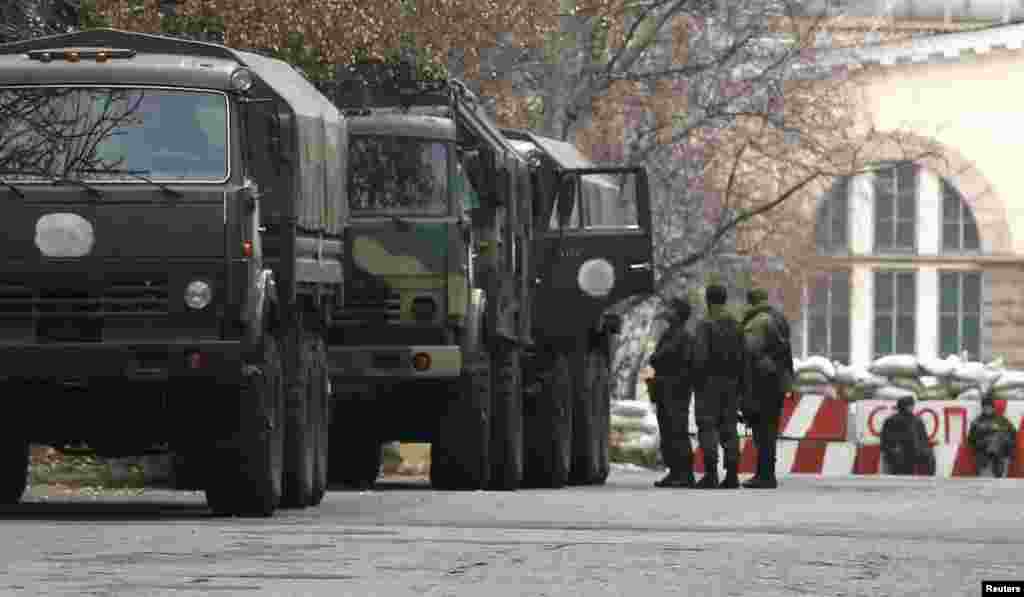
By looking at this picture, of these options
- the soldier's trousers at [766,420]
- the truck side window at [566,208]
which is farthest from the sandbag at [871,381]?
the soldier's trousers at [766,420]

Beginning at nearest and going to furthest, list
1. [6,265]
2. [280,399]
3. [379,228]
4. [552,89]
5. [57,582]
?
1. [57,582]
2. [6,265]
3. [280,399]
4. [379,228]
5. [552,89]

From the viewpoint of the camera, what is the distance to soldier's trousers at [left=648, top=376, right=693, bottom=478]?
28.0 metres

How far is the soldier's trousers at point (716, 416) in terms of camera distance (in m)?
27.5

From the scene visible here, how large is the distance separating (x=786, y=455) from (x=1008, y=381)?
33.4 feet

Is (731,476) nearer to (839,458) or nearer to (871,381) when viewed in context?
(839,458)

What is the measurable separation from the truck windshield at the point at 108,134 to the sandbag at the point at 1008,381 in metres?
34.4

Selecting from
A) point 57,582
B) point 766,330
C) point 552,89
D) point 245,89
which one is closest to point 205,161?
point 245,89

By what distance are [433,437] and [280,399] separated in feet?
19.6

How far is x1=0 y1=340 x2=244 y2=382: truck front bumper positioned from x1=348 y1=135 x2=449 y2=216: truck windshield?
20.2 ft

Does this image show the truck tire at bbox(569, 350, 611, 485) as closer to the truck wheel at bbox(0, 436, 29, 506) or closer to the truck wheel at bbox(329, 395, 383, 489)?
the truck wheel at bbox(329, 395, 383, 489)

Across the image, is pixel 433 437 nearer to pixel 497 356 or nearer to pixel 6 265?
pixel 497 356

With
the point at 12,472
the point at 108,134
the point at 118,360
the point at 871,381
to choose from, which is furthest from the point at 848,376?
the point at 118,360

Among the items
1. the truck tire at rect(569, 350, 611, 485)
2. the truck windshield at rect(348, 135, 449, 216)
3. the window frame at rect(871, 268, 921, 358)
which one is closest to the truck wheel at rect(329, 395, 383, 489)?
the truck windshield at rect(348, 135, 449, 216)

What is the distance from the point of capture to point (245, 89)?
1859 centimetres
